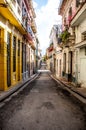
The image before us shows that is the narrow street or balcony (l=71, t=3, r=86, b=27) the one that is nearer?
the narrow street

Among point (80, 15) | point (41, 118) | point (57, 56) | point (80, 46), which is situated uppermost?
point (80, 15)

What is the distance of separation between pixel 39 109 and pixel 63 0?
17.6 meters

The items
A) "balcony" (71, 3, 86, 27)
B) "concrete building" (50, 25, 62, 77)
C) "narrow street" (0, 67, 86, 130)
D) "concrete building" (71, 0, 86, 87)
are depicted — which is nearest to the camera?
"narrow street" (0, 67, 86, 130)

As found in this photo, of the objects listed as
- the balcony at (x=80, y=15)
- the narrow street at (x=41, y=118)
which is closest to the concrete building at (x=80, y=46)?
the balcony at (x=80, y=15)

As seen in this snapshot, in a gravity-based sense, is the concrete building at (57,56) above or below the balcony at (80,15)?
below

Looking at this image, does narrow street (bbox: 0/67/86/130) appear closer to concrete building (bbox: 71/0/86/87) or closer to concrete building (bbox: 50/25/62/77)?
concrete building (bbox: 71/0/86/87)

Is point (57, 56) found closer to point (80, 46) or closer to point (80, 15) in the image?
point (80, 46)

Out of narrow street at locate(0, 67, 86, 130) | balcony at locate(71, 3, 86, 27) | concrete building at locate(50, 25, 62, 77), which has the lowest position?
narrow street at locate(0, 67, 86, 130)

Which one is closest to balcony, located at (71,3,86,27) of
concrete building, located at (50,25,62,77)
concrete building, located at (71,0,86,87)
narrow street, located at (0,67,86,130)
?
concrete building, located at (71,0,86,87)

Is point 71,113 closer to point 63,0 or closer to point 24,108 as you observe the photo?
point 24,108

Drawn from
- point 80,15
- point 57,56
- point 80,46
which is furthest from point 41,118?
point 57,56

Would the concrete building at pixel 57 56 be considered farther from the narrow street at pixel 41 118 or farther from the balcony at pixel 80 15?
the narrow street at pixel 41 118

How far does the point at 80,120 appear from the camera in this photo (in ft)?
19.4

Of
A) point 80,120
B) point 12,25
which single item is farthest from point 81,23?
point 80,120
